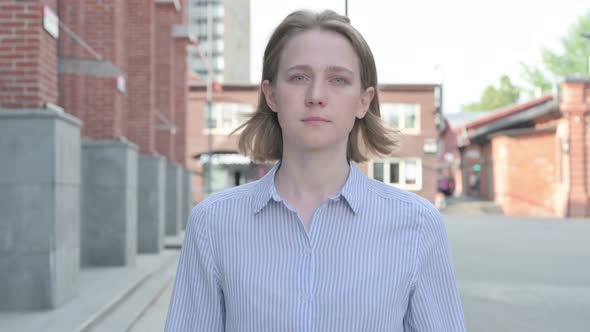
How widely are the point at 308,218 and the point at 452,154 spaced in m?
67.8

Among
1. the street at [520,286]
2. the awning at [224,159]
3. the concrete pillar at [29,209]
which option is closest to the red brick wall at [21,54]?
the concrete pillar at [29,209]

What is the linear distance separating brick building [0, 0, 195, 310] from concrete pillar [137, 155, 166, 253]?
2 cm

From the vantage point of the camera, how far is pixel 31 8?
7.92m

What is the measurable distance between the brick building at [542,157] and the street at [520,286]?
16.9 metres

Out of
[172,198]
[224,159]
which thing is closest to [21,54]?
[172,198]

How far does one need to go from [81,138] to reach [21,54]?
4.75 meters

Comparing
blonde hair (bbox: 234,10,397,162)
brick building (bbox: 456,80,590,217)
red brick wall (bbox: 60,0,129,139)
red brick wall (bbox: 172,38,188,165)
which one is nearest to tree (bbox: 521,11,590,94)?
brick building (bbox: 456,80,590,217)

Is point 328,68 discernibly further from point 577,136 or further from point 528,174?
point 528,174

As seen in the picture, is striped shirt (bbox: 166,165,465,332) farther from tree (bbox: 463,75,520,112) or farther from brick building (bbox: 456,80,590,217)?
tree (bbox: 463,75,520,112)

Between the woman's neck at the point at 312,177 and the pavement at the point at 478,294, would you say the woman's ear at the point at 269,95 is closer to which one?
the woman's neck at the point at 312,177

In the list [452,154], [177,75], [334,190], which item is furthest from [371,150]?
[452,154]

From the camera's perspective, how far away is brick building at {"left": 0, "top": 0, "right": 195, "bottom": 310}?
25.0 feet

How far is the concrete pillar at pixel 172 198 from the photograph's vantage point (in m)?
19.0

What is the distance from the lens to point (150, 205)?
1512 cm
